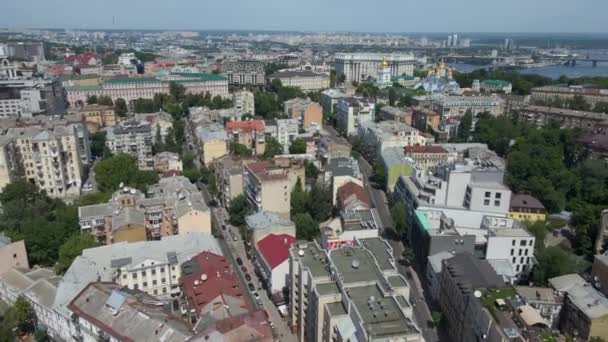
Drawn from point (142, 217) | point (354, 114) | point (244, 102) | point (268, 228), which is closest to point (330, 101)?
point (354, 114)

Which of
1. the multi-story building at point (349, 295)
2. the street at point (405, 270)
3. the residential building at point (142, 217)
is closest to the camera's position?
the multi-story building at point (349, 295)

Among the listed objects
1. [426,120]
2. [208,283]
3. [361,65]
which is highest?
[361,65]

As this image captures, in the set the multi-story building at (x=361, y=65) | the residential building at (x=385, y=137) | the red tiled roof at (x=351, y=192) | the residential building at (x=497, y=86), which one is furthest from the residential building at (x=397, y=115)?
the multi-story building at (x=361, y=65)

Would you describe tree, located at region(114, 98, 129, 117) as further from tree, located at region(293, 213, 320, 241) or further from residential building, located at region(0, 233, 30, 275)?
tree, located at region(293, 213, 320, 241)

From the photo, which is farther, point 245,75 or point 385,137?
point 245,75

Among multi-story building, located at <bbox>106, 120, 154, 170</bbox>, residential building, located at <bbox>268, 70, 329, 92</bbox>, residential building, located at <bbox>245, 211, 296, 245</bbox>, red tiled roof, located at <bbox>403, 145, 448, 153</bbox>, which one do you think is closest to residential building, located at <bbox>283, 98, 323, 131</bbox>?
red tiled roof, located at <bbox>403, 145, 448, 153</bbox>

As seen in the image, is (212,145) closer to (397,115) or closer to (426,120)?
(397,115)

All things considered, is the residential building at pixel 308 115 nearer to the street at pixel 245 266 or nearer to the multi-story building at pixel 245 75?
the street at pixel 245 266
